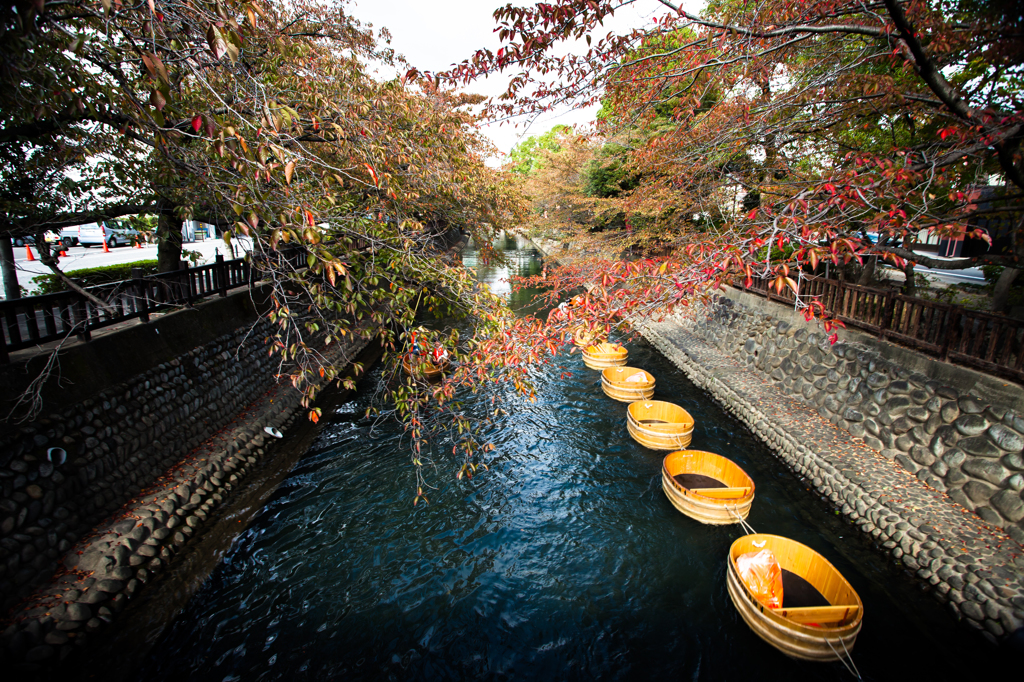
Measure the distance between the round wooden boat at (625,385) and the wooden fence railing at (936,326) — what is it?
464 cm

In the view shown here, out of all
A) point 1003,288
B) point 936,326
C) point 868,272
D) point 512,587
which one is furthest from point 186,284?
point 1003,288

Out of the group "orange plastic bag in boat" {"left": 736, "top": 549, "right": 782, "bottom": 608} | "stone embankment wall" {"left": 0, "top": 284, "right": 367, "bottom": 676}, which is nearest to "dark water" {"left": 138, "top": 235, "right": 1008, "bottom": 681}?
"orange plastic bag in boat" {"left": 736, "top": 549, "right": 782, "bottom": 608}

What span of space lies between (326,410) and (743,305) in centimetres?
1302

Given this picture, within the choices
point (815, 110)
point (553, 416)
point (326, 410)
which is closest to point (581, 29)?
point (815, 110)

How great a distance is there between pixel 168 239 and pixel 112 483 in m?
5.62

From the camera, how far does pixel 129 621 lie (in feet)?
18.0

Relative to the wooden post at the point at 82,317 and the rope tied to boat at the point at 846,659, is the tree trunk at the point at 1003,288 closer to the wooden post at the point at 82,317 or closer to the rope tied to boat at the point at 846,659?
the rope tied to boat at the point at 846,659

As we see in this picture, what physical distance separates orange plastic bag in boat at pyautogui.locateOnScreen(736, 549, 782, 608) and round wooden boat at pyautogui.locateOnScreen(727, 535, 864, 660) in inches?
3.7

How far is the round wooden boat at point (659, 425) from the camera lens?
9375 mm

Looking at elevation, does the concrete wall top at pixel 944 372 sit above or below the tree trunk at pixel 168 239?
below

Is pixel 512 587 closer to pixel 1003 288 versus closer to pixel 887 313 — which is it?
pixel 887 313

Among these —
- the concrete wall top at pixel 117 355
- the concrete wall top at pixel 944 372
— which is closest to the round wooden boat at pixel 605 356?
the concrete wall top at pixel 944 372

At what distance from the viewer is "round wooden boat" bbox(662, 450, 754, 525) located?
23.2 feet

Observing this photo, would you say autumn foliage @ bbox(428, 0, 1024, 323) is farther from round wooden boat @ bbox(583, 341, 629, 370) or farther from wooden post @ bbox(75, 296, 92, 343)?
wooden post @ bbox(75, 296, 92, 343)
